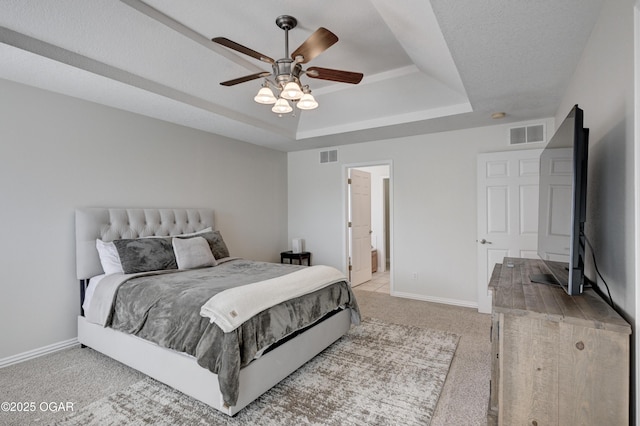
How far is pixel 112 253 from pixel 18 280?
73 cm

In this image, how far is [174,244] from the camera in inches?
133

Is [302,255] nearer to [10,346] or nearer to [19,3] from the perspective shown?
[10,346]

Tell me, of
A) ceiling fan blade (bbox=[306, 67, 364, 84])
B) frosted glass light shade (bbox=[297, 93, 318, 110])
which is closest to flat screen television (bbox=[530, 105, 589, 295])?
ceiling fan blade (bbox=[306, 67, 364, 84])

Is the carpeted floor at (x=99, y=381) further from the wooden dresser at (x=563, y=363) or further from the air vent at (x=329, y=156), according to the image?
the air vent at (x=329, y=156)

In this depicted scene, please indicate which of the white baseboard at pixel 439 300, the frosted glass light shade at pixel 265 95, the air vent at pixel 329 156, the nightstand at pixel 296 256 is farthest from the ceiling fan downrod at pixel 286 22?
the white baseboard at pixel 439 300

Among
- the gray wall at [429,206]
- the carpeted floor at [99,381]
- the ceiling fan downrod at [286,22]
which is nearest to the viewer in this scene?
the carpeted floor at [99,381]

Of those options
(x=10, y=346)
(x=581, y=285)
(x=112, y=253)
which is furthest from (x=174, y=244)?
(x=581, y=285)

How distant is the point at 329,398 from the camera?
7.29 feet

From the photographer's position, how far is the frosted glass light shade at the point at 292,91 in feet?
7.51

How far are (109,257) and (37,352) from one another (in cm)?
101

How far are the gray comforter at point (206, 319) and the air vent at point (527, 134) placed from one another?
9.81 ft

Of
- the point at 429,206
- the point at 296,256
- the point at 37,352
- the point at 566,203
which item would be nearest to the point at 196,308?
the point at 37,352

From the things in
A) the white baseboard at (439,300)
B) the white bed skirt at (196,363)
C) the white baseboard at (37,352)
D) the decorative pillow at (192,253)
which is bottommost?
the white baseboard at (439,300)

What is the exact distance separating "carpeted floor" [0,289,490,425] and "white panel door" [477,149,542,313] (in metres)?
1.06
